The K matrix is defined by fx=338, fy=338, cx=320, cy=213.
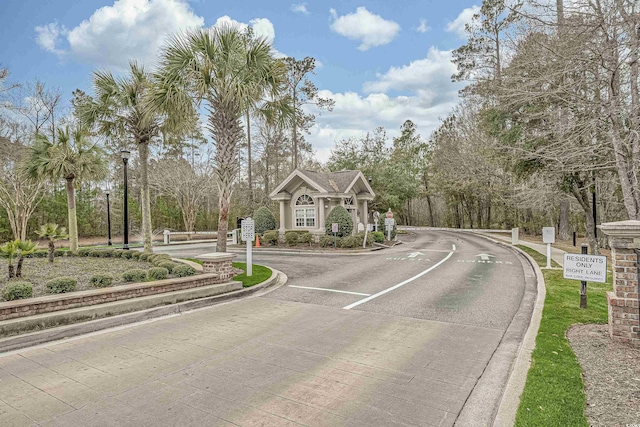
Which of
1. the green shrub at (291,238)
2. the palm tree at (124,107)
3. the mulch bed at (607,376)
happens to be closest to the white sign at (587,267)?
the mulch bed at (607,376)

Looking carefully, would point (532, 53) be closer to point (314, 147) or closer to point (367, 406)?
point (367, 406)

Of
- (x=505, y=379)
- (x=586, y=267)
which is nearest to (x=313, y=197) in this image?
(x=586, y=267)

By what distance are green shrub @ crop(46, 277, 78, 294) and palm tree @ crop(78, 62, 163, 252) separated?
5.60 m

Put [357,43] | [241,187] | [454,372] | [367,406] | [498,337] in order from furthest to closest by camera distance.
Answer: [241,187], [357,43], [498,337], [454,372], [367,406]

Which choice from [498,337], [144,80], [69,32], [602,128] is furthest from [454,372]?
[69,32]

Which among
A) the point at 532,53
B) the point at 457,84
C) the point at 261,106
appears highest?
the point at 457,84

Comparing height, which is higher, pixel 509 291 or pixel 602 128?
pixel 602 128

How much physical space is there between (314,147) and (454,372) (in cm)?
3486

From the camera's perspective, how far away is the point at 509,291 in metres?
8.73

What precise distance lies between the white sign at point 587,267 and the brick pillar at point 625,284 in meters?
1.31

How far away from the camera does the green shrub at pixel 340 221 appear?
20359 millimetres

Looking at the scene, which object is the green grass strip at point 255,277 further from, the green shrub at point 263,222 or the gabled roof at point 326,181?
the green shrub at point 263,222

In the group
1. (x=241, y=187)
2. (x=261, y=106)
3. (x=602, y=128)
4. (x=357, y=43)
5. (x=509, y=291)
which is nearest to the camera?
(x=509, y=291)

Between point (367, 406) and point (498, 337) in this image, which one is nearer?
point (367, 406)
